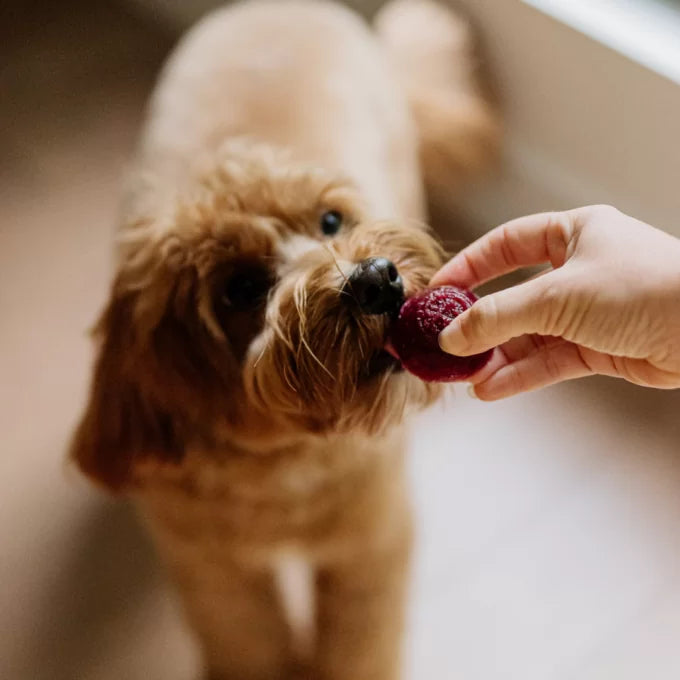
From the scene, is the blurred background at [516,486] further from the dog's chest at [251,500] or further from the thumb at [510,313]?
the thumb at [510,313]

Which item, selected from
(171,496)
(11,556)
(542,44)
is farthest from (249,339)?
(542,44)

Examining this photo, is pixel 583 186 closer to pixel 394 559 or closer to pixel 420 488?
pixel 420 488

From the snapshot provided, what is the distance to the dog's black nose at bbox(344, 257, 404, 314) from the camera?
1.01m

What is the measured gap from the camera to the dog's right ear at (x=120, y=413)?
123cm

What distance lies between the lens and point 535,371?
103cm

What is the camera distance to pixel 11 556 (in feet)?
5.68

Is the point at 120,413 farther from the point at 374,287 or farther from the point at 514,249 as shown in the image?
the point at 514,249

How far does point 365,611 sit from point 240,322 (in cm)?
59

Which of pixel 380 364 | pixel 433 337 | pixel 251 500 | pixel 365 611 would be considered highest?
pixel 433 337

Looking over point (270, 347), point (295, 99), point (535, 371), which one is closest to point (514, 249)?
point (535, 371)

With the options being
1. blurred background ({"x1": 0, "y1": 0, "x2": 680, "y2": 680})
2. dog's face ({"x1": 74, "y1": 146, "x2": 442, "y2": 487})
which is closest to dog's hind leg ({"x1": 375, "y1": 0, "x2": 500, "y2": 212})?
blurred background ({"x1": 0, "y1": 0, "x2": 680, "y2": 680})

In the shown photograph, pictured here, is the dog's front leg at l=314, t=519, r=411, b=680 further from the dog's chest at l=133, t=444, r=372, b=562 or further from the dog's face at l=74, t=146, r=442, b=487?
the dog's face at l=74, t=146, r=442, b=487

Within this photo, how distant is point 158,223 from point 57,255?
3.55ft

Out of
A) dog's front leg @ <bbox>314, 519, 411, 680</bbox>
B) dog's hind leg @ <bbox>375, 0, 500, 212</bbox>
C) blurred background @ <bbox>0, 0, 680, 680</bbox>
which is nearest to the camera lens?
dog's front leg @ <bbox>314, 519, 411, 680</bbox>
